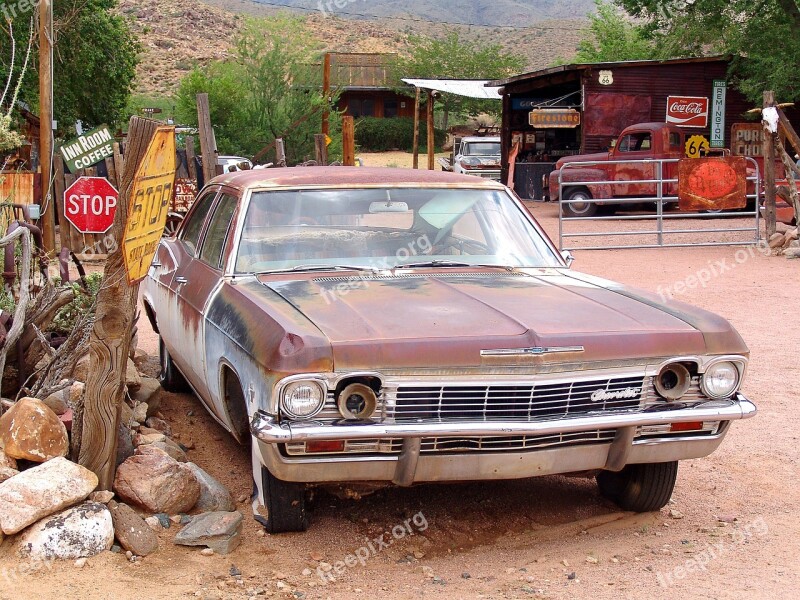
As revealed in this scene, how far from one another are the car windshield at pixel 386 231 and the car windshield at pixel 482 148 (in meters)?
26.1

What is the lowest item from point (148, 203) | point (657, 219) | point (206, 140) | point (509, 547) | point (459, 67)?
point (509, 547)

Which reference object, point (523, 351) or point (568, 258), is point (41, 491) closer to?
point (523, 351)

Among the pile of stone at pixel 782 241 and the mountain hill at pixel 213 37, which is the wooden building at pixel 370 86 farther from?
the pile of stone at pixel 782 241

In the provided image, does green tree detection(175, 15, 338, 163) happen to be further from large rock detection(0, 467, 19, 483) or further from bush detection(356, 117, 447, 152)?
large rock detection(0, 467, 19, 483)

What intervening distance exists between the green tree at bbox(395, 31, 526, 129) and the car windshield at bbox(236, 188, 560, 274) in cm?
4962

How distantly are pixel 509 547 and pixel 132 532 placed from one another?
1542 mm

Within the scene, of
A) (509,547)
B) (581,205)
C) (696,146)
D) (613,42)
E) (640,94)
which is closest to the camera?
(509,547)

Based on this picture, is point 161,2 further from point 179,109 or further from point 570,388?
point 570,388

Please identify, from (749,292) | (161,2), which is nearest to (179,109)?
(749,292)

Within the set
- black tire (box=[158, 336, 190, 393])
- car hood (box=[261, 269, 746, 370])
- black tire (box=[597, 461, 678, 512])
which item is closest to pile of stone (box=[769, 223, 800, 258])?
black tire (box=[158, 336, 190, 393])

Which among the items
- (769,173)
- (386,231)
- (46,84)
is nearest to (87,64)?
(46,84)

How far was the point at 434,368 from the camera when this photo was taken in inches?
149

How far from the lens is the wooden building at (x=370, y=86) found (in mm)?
55906

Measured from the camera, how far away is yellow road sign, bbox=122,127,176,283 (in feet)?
13.0
